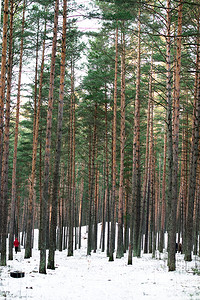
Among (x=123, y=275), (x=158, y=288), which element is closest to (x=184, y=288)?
(x=158, y=288)

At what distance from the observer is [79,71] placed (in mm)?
23094

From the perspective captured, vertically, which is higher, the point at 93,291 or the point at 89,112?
the point at 89,112

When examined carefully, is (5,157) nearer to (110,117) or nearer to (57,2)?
(57,2)

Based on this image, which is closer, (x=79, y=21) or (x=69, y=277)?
(x=69, y=277)

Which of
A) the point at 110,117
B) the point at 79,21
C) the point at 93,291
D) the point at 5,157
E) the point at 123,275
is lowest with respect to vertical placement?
the point at 123,275

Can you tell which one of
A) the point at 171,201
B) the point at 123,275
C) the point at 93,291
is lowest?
the point at 123,275

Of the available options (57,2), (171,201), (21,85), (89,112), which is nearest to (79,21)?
(57,2)

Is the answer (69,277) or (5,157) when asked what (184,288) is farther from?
(5,157)

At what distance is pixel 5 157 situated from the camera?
14328mm

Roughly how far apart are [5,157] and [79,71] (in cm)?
1127

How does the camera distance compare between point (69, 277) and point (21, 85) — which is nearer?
point (69, 277)

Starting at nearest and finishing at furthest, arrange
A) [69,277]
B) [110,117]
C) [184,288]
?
[184,288] → [69,277] → [110,117]

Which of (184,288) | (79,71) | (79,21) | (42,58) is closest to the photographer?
(184,288)

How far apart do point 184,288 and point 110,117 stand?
17.9m
